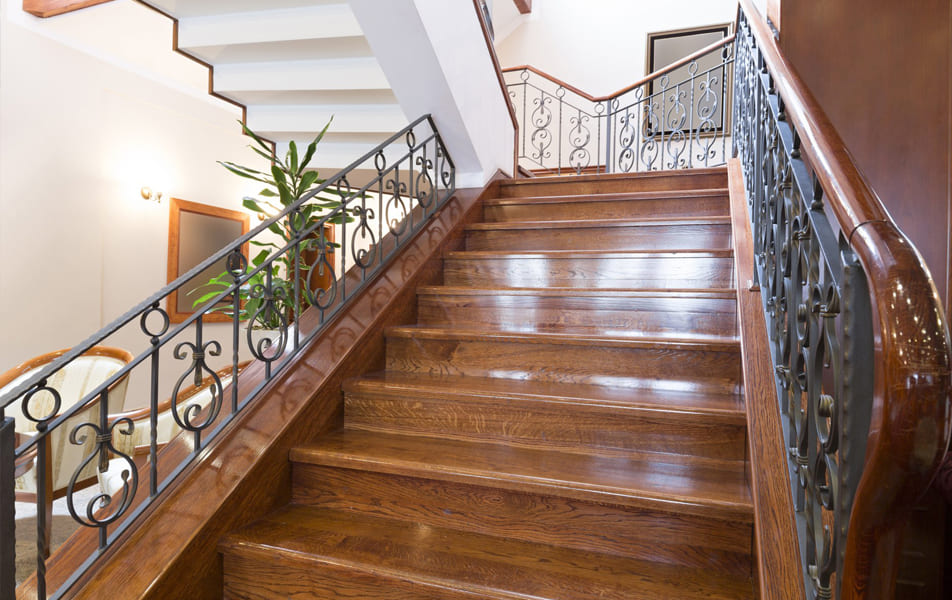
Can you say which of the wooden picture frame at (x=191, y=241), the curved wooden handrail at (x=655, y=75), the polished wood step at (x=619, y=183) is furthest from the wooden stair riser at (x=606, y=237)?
the wooden picture frame at (x=191, y=241)

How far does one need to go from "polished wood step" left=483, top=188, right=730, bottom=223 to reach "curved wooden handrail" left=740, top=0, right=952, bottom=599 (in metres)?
1.98

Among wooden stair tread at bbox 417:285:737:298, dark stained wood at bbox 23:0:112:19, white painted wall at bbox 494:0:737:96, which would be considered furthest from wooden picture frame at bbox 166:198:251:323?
white painted wall at bbox 494:0:737:96

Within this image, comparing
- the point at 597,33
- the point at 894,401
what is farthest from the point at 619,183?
the point at 597,33

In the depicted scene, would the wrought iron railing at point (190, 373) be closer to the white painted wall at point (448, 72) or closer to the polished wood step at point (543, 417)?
the white painted wall at point (448, 72)

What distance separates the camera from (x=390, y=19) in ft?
7.95

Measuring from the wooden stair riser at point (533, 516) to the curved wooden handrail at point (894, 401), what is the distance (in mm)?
654

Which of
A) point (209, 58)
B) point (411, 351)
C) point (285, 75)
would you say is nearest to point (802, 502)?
point (411, 351)

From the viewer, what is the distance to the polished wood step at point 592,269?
7.24 ft

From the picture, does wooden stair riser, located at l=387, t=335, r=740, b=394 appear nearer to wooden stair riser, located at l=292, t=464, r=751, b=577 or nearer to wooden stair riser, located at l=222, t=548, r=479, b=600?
wooden stair riser, located at l=292, t=464, r=751, b=577

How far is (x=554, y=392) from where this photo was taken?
5.71 feet

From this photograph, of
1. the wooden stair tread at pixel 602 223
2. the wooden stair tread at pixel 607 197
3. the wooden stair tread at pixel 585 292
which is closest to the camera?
the wooden stair tread at pixel 585 292

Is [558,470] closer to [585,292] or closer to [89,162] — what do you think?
[585,292]

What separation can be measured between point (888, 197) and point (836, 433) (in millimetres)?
1584

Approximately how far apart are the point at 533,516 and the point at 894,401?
1002 millimetres
